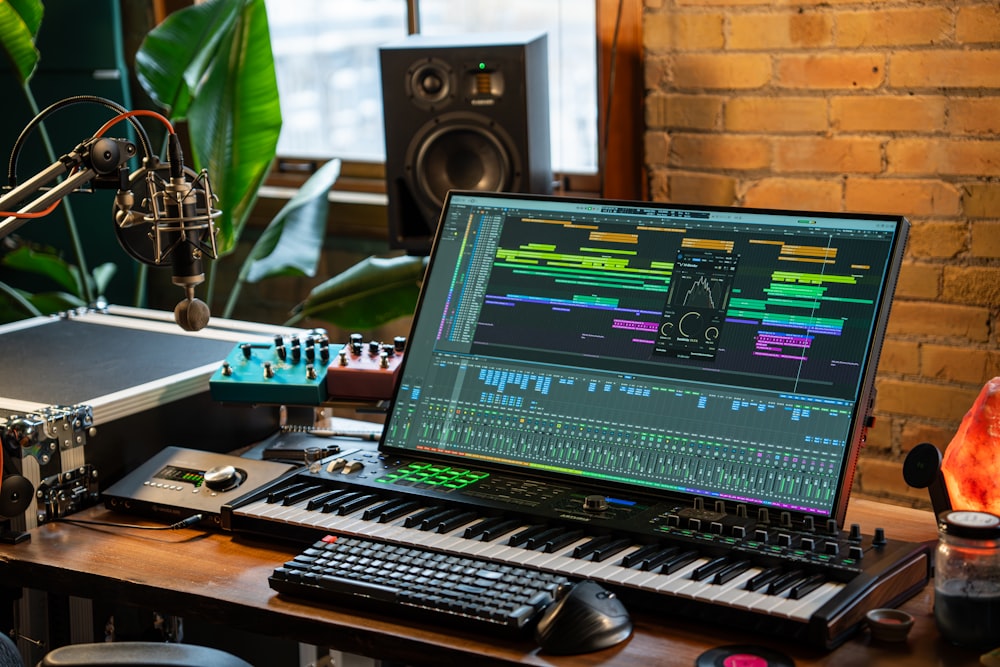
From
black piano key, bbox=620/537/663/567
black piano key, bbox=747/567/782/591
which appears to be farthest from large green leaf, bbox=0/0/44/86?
black piano key, bbox=747/567/782/591

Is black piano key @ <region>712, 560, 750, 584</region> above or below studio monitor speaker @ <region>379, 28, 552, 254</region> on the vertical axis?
below

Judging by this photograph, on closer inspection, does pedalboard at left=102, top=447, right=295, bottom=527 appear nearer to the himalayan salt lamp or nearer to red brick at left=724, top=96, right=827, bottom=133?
the himalayan salt lamp

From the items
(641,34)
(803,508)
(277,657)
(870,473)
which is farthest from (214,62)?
(803,508)

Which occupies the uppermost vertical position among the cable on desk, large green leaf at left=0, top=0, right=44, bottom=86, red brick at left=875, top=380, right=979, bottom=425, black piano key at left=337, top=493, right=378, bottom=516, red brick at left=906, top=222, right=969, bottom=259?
large green leaf at left=0, top=0, right=44, bottom=86

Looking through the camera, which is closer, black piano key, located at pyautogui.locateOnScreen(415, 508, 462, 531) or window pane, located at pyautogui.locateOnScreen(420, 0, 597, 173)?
black piano key, located at pyautogui.locateOnScreen(415, 508, 462, 531)

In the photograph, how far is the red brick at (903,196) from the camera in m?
2.67

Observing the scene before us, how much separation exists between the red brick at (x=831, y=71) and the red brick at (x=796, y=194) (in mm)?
214

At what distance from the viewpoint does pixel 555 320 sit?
1.74m

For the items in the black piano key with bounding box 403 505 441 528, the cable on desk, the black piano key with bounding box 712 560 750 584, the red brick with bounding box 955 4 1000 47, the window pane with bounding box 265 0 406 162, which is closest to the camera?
the black piano key with bounding box 712 560 750 584

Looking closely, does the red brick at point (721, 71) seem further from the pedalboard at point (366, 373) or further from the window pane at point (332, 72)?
the pedalboard at point (366, 373)

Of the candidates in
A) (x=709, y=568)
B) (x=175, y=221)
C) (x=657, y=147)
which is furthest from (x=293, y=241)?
(x=709, y=568)

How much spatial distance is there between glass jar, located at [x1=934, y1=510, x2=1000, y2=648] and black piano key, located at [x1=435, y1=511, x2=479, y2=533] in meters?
0.58

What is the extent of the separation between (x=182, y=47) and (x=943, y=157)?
188 cm

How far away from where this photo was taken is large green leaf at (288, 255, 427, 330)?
313 cm
